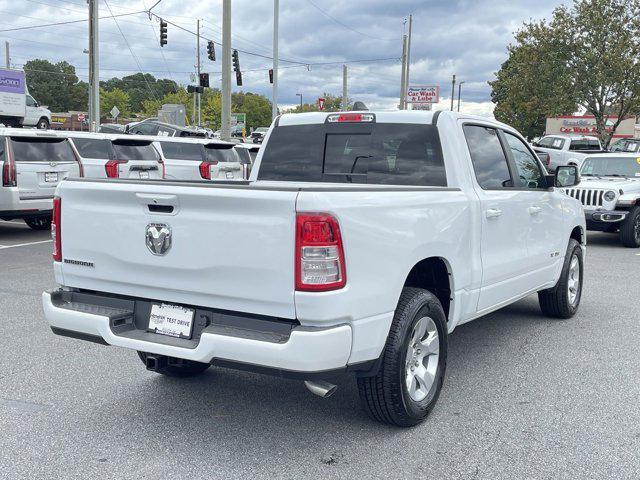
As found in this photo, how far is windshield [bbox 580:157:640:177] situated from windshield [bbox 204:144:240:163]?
308 inches

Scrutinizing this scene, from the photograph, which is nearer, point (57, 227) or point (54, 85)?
point (57, 227)

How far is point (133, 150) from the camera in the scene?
14.2 meters

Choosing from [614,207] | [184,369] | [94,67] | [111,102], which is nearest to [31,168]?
[184,369]

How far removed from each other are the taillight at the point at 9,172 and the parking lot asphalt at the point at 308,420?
246 inches

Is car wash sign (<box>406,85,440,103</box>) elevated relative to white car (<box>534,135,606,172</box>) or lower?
elevated

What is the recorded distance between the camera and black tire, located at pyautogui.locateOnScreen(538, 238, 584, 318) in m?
6.66

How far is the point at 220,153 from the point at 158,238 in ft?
40.5

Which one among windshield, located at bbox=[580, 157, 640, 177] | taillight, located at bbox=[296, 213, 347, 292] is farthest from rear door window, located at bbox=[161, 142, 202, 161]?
taillight, located at bbox=[296, 213, 347, 292]

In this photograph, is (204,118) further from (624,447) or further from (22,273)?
(624,447)

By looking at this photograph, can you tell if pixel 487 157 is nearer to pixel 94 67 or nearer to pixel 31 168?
pixel 31 168

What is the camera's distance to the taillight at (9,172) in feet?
37.9

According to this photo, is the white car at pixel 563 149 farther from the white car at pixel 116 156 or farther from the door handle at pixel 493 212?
the door handle at pixel 493 212

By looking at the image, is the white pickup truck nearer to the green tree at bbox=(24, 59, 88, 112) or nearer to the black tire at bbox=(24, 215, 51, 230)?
the black tire at bbox=(24, 215, 51, 230)

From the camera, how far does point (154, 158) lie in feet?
47.5
